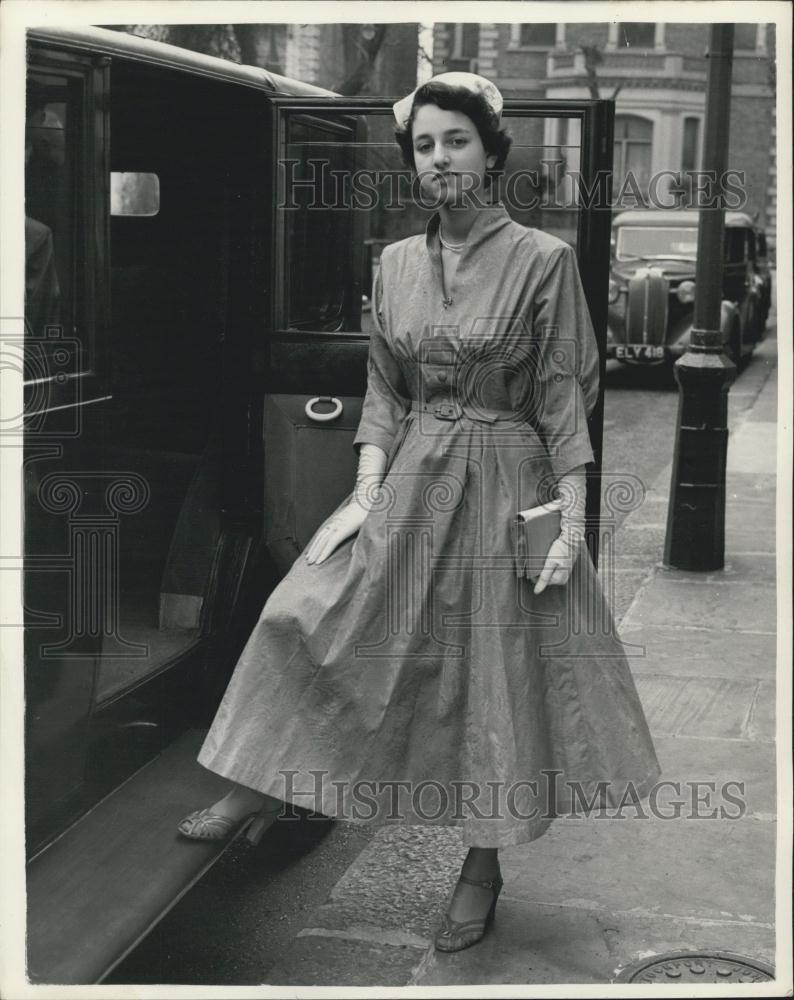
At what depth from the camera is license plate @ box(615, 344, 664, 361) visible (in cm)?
1623

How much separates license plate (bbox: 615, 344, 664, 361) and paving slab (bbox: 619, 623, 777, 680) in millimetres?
10174

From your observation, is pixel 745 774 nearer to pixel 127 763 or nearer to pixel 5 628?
pixel 127 763

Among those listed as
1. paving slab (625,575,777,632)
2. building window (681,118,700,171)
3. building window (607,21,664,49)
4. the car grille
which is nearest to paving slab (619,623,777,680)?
paving slab (625,575,777,632)

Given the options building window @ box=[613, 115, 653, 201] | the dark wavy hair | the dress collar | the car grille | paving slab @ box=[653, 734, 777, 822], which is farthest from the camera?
building window @ box=[613, 115, 653, 201]

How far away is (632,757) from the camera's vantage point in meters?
3.43

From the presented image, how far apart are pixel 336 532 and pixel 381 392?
399mm

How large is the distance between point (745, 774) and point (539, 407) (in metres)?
1.84

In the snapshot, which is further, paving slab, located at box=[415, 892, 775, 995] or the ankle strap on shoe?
the ankle strap on shoe

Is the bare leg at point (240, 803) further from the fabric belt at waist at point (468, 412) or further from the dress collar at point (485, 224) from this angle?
the dress collar at point (485, 224)

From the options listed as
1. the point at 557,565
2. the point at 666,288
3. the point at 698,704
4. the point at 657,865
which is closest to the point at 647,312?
the point at 666,288

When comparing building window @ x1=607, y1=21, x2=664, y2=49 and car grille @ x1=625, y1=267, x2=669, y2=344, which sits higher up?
building window @ x1=607, y1=21, x2=664, y2=49

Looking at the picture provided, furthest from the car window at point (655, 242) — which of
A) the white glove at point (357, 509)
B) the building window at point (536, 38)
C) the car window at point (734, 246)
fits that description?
the building window at point (536, 38)

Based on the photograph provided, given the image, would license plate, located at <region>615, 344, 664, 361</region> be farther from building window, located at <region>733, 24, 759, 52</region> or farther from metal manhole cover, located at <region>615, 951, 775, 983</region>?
building window, located at <region>733, 24, 759, 52</region>

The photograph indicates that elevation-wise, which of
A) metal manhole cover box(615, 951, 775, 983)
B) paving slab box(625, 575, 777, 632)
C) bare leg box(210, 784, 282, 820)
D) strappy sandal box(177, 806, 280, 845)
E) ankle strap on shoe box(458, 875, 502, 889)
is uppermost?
bare leg box(210, 784, 282, 820)
